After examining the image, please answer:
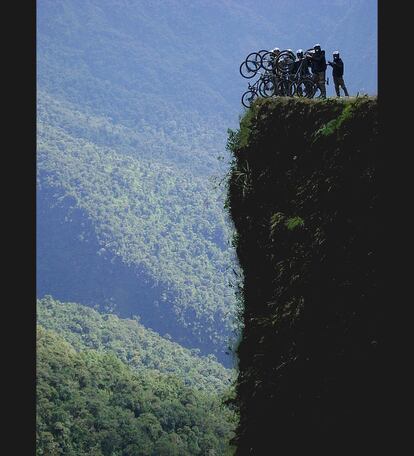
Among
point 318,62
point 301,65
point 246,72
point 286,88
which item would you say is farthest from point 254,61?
point 318,62

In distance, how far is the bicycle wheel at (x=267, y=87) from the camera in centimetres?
1344

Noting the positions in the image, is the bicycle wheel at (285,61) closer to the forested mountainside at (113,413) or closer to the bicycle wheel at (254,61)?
the bicycle wheel at (254,61)

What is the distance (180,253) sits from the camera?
154750 millimetres

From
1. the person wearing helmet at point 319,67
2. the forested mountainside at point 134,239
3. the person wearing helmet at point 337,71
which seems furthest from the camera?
the forested mountainside at point 134,239

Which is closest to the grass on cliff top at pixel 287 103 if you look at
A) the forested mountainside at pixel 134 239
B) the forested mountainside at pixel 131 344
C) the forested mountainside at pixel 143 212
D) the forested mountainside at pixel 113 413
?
the forested mountainside at pixel 113 413

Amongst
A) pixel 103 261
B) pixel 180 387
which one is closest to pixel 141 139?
pixel 103 261

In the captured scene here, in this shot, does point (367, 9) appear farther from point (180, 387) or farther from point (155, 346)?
point (180, 387)

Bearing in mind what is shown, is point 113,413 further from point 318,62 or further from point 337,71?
point 337,71

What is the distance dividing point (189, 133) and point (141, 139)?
1070 centimetres

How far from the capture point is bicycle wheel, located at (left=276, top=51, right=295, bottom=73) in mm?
13469

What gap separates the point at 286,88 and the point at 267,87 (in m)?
0.74

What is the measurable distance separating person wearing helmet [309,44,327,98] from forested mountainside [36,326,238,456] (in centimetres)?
6495

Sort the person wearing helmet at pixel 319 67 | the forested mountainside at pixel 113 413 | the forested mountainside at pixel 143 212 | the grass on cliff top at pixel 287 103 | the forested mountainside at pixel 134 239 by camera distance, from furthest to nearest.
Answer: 1. the forested mountainside at pixel 143 212
2. the forested mountainside at pixel 134 239
3. the forested mountainside at pixel 113 413
4. the person wearing helmet at pixel 319 67
5. the grass on cliff top at pixel 287 103

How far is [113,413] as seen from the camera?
8675 centimetres
